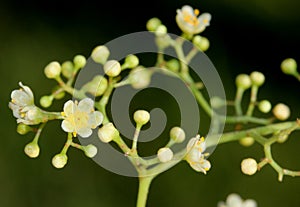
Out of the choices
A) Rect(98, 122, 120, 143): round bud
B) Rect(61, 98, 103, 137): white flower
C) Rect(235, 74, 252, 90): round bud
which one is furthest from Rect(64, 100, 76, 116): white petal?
Rect(235, 74, 252, 90): round bud

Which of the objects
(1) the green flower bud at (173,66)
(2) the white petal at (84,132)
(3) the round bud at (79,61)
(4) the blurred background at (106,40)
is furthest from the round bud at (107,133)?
(4) the blurred background at (106,40)

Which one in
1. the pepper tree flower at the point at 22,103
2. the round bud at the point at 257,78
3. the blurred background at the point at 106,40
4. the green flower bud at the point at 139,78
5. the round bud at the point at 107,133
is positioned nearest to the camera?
the round bud at the point at 107,133

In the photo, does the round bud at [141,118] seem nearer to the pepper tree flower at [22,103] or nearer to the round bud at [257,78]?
the pepper tree flower at [22,103]

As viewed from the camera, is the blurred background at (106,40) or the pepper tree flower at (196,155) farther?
the blurred background at (106,40)

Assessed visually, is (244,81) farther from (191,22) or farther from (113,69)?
(113,69)

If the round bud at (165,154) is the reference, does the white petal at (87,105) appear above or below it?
above

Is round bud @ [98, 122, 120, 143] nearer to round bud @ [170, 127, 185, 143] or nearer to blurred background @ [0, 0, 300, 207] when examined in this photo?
round bud @ [170, 127, 185, 143]

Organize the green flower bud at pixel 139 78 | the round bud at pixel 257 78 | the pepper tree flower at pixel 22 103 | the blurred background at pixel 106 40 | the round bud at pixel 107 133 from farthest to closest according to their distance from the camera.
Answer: the blurred background at pixel 106 40 < the round bud at pixel 257 78 < the green flower bud at pixel 139 78 < the pepper tree flower at pixel 22 103 < the round bud at pixel 107 133
